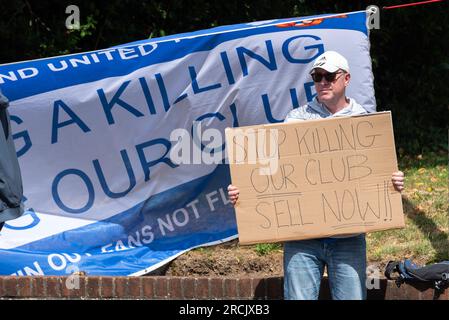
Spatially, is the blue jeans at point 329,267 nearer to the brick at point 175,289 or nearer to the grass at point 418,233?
the brick at point 175,289

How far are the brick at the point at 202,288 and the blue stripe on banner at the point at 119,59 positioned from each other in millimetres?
1559

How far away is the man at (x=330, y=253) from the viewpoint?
5.24 meters

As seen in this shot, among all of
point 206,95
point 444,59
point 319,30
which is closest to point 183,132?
point 206,95

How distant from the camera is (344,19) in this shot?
6965 mm

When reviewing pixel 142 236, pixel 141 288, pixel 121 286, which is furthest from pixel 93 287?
pixel 142 236

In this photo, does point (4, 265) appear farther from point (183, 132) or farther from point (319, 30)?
point (319, 30)

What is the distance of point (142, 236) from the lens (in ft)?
23.8

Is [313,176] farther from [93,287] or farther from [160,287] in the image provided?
[93,287]

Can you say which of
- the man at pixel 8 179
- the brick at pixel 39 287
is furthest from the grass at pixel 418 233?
the man at pixel 8 179

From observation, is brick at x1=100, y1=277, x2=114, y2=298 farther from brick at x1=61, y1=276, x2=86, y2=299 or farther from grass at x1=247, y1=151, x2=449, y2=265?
grass at x1=247, y1=151, x2=449, y2=265

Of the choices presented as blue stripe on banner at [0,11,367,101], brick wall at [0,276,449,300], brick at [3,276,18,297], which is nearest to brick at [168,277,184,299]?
brick wall at [0,276,449,300]

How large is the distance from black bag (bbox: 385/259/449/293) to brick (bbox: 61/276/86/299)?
6.66ft
